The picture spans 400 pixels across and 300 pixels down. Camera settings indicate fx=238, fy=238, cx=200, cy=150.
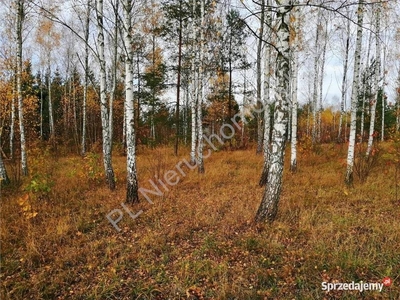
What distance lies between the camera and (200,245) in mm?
4129

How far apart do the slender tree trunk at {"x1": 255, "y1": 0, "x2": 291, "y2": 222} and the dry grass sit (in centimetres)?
39

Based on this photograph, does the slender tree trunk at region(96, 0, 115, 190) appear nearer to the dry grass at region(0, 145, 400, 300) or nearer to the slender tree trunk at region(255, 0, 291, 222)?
the dry grass at region(0, 145, 400, 300)

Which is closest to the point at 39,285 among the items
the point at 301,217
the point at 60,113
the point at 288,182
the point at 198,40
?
the point at 301,217

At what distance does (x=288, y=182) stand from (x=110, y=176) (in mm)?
5648

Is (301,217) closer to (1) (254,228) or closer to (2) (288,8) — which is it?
(1) (254,228)

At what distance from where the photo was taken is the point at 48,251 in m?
3.98

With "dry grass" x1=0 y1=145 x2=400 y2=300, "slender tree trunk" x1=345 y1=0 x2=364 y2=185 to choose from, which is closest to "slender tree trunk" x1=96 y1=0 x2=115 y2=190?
"dry grass" x1=0 y1=145 x2=400 y2=300

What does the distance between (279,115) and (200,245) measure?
277 centimetres

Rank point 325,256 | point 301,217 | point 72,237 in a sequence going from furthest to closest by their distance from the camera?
1. point 301,217
2. point 72,237
3. point 325,256

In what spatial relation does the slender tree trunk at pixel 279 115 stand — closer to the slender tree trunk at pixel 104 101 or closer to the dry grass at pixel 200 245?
the dry grass at pixel 200 245

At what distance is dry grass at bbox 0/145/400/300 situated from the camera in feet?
10.2

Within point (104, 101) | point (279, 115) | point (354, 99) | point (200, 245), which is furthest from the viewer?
point (104, 101)

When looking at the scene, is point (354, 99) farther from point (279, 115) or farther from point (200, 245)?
point (200, 245)

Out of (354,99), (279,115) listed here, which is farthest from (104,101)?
(354,99)
